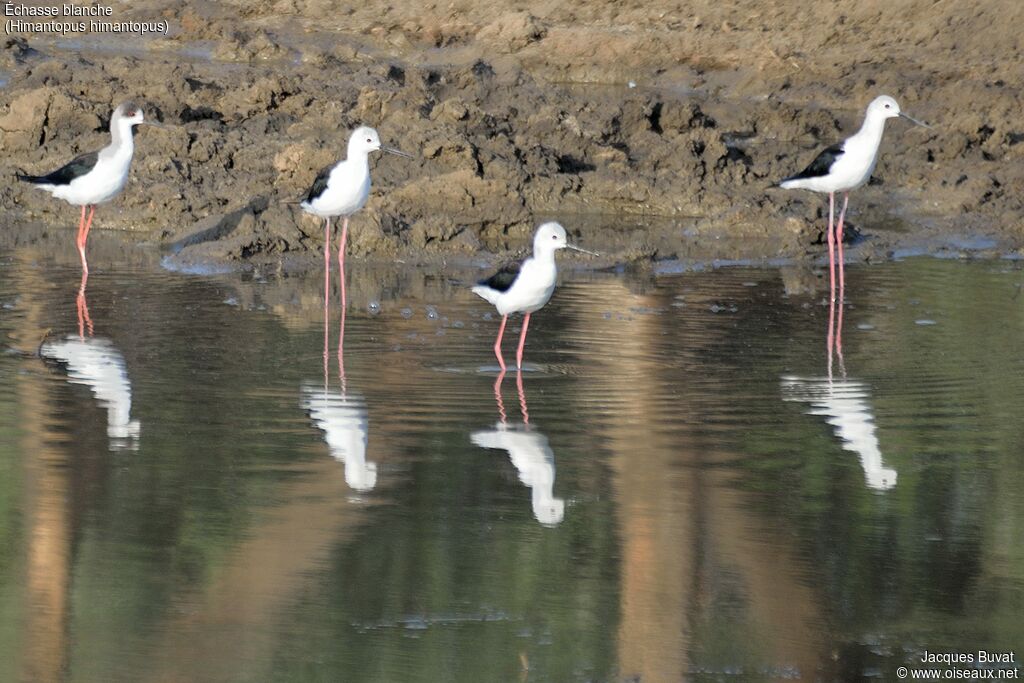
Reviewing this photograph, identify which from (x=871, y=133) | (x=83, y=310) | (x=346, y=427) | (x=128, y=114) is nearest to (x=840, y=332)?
(x=871, y=133)

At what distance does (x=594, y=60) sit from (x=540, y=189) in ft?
26.9

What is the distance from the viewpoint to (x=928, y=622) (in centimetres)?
576

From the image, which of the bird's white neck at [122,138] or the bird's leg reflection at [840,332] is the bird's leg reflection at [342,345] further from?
the bird's leg reflection at [840,332]

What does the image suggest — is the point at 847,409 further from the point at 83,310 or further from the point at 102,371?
the point at 83,310

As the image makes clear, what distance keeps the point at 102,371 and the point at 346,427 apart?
1.87m

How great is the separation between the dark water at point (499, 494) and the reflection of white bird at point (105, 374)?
0.10ft

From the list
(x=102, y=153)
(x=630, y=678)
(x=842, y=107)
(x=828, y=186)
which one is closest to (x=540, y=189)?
(x=828, y=186)

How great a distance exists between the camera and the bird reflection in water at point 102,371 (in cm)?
812

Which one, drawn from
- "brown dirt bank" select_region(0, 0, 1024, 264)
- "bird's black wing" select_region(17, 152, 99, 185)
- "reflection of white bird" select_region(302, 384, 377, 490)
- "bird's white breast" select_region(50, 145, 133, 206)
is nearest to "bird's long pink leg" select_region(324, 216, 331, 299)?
"brown dirt bank" select_region(0, 0, 1024, 264)

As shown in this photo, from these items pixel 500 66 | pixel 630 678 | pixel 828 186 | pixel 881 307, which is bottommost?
pixel 630 678

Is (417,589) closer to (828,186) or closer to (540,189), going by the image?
(828,186)

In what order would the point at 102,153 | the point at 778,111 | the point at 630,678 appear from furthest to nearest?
1. the point at 778,111
2. the point at 102,153
3. the point at 630,678

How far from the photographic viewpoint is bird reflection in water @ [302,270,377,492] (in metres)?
7.42

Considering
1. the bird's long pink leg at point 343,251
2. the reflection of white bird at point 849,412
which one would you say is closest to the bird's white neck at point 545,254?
the reflection of white bird at point 849,412
